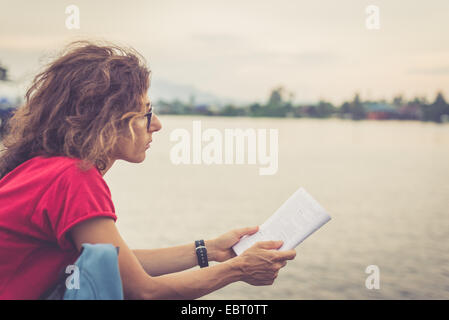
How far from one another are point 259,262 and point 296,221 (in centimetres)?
24

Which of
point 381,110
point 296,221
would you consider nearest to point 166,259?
point 296,221

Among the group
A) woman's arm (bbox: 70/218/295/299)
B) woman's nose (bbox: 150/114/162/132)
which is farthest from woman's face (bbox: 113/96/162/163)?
woman's arm (bbox: 70/218/295/299)

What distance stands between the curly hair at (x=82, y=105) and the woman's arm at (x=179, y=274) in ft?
0.83

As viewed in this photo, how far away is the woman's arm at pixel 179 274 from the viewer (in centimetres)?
170

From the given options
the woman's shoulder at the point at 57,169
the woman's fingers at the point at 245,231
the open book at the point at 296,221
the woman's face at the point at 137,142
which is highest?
the woman's face at the point at 137,142

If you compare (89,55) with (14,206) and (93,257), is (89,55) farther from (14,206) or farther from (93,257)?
(93,257)

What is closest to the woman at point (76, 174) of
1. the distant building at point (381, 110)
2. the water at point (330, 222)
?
the water at point (330, 222)

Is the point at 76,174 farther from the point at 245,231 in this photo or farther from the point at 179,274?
the point at 245,231

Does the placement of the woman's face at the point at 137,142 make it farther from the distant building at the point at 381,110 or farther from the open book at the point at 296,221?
the distant building at the point at 381,110

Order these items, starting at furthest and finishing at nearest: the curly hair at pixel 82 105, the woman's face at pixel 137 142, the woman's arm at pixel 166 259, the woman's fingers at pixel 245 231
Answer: the woman's fingers at pixel 245 231 < the woman's arm at pixel 166 259 < the woman's face at pixel 137 142 < the curly hair at pixel 82 105

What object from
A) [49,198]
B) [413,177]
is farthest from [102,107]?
[413,177]

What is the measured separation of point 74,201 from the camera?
1.66 m

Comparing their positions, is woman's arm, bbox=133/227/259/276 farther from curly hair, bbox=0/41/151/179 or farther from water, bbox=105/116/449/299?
water, bbox=105/116/449/299

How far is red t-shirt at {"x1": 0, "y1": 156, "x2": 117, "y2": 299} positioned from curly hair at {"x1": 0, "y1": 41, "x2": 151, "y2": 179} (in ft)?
0.32
